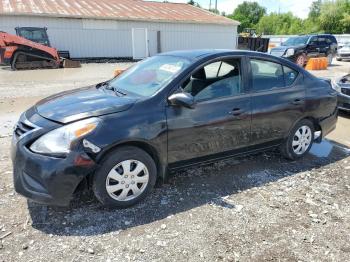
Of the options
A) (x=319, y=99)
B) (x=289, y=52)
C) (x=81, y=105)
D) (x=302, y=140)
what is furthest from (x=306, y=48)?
(x=81, y=105)

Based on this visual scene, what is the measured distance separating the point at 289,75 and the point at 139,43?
2202cm

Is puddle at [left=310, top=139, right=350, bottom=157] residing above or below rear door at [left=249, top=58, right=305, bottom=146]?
below

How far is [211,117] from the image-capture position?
3.96 m

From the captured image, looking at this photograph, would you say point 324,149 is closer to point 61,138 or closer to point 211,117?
point 211,117

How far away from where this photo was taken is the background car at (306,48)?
18594 mm

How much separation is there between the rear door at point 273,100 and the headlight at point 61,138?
219 cm

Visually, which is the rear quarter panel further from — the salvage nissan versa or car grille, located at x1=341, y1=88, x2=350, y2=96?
car grille, located at x1=341, y1=88, x2=350, y2=96

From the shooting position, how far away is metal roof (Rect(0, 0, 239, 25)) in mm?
21953

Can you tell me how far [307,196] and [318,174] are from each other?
2.44ft

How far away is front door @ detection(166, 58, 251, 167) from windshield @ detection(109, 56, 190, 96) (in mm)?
215

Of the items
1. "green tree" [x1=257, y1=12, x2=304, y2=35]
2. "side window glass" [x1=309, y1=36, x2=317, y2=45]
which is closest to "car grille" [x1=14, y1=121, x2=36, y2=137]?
"side window glass" [x1=309, y1=36, x2=317, y2=45]

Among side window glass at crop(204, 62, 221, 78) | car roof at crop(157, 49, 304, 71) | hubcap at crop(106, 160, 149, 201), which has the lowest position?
hubcap at crop(106, 160, 149, 201)

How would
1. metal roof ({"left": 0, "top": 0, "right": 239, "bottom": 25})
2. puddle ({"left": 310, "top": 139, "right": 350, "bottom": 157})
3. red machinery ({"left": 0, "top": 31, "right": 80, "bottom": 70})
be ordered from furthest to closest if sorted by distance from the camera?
metal roof ({"left": 0, "top": 0, "right": 239, "bottom": 25}) → red machinery ({"left": 0, "top": 31, "right": 80, "bottom": 70}) → puddle ({"left": 310, "top": 139, "right": 350, "bottom": 157})

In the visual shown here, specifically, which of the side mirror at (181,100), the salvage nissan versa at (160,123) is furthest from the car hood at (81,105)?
the side mirror at (181,100)
